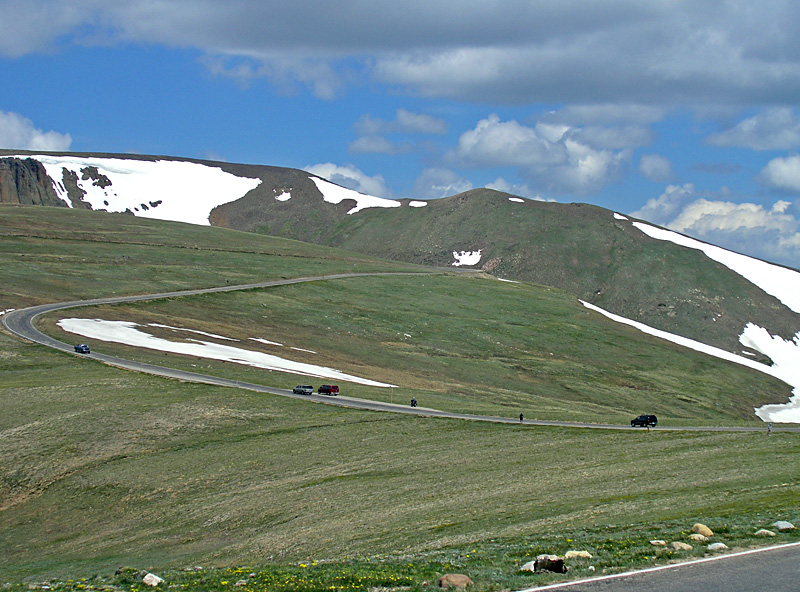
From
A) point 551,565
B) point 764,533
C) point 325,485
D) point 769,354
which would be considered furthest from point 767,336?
point 551,565

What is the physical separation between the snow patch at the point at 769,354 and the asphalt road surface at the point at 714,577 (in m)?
89.2

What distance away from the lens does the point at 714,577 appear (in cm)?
1623

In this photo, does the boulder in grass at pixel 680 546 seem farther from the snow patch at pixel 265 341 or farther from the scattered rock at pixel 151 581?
the snow patch at pixel 265 341

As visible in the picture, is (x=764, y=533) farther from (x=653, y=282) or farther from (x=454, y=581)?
(x=653, y=282)

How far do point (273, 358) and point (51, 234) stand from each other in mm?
86160

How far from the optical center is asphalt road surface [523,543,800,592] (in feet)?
51.2

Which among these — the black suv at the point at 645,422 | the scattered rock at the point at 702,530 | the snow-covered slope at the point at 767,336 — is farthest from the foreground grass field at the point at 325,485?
the snow-covered slope at the point at 767,336

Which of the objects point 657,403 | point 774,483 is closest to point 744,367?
point 657,403

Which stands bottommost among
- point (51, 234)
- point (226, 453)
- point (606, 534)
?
point (226, 453)

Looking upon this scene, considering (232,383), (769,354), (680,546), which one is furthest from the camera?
(769,354)

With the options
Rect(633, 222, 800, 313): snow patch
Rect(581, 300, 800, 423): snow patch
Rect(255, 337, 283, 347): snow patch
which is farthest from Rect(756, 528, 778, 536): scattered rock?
Rect(633, 222, 800, 313): snow patch

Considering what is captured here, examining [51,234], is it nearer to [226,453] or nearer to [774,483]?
[226,453]

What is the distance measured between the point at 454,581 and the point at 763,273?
188024 mm

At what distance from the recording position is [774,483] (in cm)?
3025
